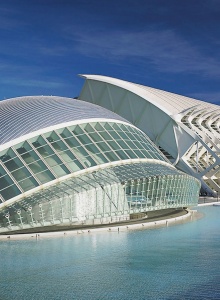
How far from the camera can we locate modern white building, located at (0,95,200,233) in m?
21.8

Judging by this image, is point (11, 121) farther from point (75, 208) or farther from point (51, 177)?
point (75, 208)

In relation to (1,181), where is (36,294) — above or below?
below

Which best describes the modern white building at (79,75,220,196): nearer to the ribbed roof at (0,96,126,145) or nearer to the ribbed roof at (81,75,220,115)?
the ribbed roof at (81,75,220,115)

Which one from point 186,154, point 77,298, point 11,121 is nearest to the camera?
point 77,298

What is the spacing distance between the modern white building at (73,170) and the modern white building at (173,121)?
24388 millimetres

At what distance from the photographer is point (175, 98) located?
212ft

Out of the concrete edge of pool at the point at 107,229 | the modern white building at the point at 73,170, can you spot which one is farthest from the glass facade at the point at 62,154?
the concrete edge of pool at the point at 107,229

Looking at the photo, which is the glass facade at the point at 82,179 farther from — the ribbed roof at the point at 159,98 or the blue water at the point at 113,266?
the ribbed roof at the point at 159,98

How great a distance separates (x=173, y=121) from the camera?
186 feet

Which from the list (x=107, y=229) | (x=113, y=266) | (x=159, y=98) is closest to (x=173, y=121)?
(x=159, y=98)

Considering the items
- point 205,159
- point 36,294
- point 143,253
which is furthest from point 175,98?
point 36,294

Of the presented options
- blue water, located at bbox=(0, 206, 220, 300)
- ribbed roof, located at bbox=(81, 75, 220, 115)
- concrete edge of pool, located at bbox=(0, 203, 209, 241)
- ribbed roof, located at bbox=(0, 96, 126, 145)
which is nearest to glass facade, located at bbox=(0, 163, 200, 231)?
concrete edge of pool, located at bbox=(0, 203, 209, 241)

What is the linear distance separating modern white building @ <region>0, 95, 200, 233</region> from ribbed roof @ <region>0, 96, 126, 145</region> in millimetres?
53

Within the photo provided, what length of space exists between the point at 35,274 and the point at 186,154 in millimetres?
45595
